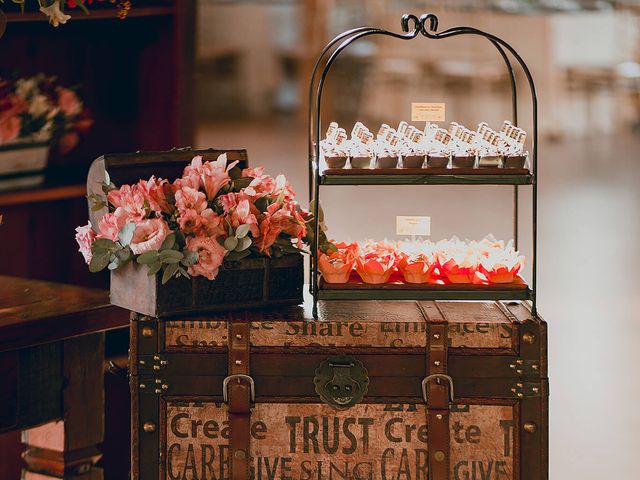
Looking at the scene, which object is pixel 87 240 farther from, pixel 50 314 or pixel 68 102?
pixel 68 102

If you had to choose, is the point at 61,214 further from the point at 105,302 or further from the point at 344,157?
the point at 344,157

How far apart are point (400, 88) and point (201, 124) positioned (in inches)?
75.6

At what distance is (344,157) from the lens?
2566 millimetres

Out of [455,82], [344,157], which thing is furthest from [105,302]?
[455,82]

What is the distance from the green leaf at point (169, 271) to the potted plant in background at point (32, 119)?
1314 millimetres

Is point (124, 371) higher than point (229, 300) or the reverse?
the reverse

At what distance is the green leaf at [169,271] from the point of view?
2.39 metres

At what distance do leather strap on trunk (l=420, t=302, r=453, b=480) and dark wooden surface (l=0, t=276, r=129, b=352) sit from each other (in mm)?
756

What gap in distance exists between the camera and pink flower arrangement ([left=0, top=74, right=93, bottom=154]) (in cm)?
356

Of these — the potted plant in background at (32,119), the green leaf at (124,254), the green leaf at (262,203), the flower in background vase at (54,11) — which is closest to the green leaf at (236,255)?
the green leaf at (262,203)

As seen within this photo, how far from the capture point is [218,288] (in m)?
2.50

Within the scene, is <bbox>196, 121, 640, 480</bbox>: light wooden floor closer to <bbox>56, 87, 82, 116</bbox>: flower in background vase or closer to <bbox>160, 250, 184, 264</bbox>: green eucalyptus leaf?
<bbox>56, 87, 82, 116</bbox>: flower in background vase

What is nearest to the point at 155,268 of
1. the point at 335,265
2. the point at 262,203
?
the point at 262,203

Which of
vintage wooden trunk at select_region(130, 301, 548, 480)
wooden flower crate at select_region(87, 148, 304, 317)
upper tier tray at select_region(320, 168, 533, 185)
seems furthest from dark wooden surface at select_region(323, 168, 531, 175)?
vintage wooden trunk at select_region(130, 301, 548, 480)
